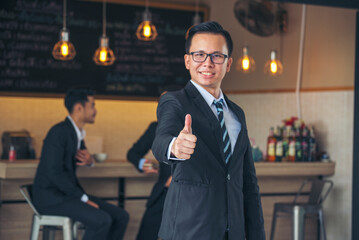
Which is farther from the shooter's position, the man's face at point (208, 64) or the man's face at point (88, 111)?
the man's face at point (88, 111)

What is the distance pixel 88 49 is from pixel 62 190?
8.27 feet

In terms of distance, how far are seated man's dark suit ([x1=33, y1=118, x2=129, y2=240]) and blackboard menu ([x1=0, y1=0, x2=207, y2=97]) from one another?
2.05 metres

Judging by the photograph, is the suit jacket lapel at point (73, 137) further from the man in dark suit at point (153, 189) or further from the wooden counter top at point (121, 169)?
the man in dark suit at point (153, 189)

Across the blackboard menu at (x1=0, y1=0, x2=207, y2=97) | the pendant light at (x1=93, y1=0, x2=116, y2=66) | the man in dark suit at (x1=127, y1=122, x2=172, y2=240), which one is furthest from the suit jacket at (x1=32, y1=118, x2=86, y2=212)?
the blackboard menu at (x1=0, y1=0, x2=207, y2=97)

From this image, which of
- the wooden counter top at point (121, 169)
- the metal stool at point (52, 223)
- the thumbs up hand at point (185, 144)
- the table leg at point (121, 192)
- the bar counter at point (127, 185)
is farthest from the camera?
the table leg at point (121, 192)

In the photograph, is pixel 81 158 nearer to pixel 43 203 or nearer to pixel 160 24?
pixel 43 203

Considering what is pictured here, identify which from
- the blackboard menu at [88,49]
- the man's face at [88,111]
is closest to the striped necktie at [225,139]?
the man's face at [88,111]

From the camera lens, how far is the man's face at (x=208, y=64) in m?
1.82

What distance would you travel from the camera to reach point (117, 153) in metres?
5.95

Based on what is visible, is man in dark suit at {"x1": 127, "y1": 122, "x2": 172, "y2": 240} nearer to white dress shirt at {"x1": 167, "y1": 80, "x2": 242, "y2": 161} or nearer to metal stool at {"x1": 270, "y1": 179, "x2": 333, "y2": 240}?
metal stool at {"x1": 270, "y1": 179, "x2": 333, "y2": 240}

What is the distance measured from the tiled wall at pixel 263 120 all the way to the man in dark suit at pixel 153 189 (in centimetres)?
195

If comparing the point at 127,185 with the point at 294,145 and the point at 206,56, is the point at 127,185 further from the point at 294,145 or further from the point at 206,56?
the point at 206,56

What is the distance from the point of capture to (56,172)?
3.48 meters

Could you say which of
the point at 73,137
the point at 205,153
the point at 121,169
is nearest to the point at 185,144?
the point at 205,153
